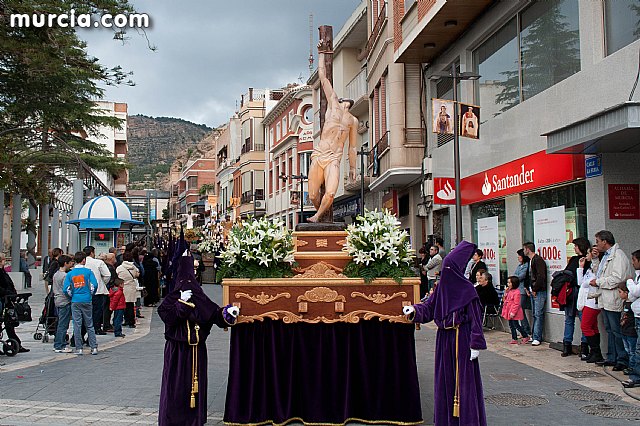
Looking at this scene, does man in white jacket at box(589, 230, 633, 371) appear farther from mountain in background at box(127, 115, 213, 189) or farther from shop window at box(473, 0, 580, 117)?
mountain in background at box(127, 115, 213, 189)

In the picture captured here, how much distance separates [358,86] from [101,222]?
44.1 ft

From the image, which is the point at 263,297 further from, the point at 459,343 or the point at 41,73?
the point at 41,73

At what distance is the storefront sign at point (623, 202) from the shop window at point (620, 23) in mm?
2344

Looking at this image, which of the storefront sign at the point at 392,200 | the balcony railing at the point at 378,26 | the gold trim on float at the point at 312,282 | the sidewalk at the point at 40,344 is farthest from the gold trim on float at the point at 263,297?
the storefront sign at the point at 392,200

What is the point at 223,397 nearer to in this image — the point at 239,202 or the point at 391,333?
the point at 391,333

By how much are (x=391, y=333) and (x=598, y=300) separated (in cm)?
458

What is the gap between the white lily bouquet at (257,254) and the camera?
7.89 metres

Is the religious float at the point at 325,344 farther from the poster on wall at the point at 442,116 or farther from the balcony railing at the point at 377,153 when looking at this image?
the balcony railing at the point at 377,153

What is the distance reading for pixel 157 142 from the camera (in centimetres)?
18850

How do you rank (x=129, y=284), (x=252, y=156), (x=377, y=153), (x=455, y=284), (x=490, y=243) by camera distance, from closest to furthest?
1. (x=455, y=284)
2. (x=129, y=284)
3. (x=490, y=243)
4. (x=377, y=153)
5. (x=252, y=156)

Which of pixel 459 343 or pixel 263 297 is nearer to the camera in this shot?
pixel 459 343

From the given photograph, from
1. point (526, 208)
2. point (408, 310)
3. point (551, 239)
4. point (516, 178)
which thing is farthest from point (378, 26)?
point (408, 310)

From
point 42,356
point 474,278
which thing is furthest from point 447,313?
point 474,278

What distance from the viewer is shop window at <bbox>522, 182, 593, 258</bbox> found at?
1281 cm
